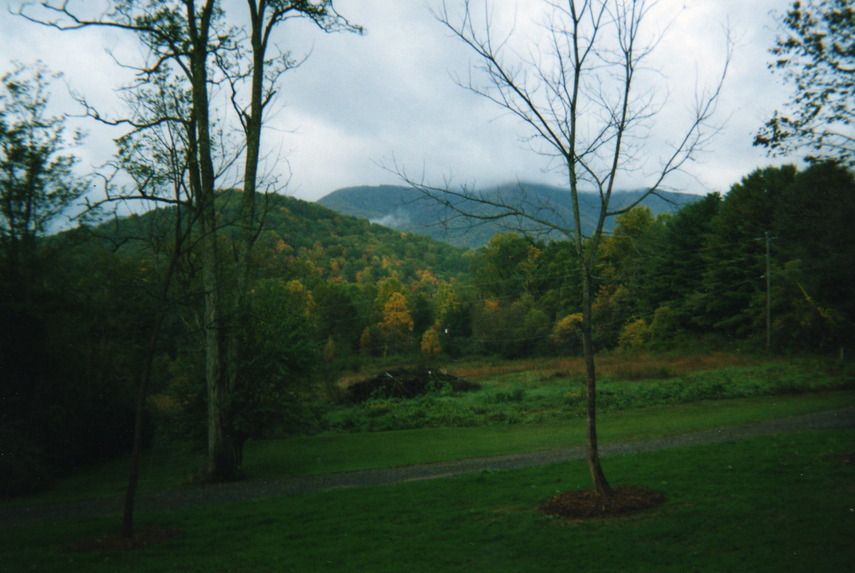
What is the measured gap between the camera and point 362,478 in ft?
46.6

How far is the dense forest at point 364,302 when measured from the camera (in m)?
14.3

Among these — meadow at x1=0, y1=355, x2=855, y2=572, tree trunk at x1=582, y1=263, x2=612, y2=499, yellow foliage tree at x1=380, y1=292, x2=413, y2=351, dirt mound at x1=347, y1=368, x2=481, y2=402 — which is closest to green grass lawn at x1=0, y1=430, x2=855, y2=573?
meadow at x1=0, y1=355, x2=855, y2=572

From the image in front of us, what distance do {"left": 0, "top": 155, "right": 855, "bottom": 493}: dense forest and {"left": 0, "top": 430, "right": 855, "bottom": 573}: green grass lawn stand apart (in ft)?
10.2

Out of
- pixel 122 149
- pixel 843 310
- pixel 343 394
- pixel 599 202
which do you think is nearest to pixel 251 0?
pixel 122 149

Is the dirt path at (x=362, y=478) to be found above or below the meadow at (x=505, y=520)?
below

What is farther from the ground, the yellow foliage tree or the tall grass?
the yellow foliage tree

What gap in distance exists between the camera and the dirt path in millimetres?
12070

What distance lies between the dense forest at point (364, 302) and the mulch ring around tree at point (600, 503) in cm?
290

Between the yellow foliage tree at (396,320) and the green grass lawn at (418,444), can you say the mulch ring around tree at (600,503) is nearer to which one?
the green grass lawn at (418,444)

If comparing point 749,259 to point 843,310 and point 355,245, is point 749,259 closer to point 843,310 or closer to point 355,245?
point 843,310

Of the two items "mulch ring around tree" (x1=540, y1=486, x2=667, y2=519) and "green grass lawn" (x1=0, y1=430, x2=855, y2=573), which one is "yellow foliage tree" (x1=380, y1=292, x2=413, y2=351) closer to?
"green grass lawn" (x1=0, y1=430, x2=855, y2=573)

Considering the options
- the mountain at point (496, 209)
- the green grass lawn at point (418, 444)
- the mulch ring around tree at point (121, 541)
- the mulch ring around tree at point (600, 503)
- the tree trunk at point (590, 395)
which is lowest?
the green grass lawn at point (418, 444)

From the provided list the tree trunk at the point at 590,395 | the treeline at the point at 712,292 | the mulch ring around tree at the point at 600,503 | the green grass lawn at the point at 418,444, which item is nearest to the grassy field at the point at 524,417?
the green grass lawn at the point at 418,444

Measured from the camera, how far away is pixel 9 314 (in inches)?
632
